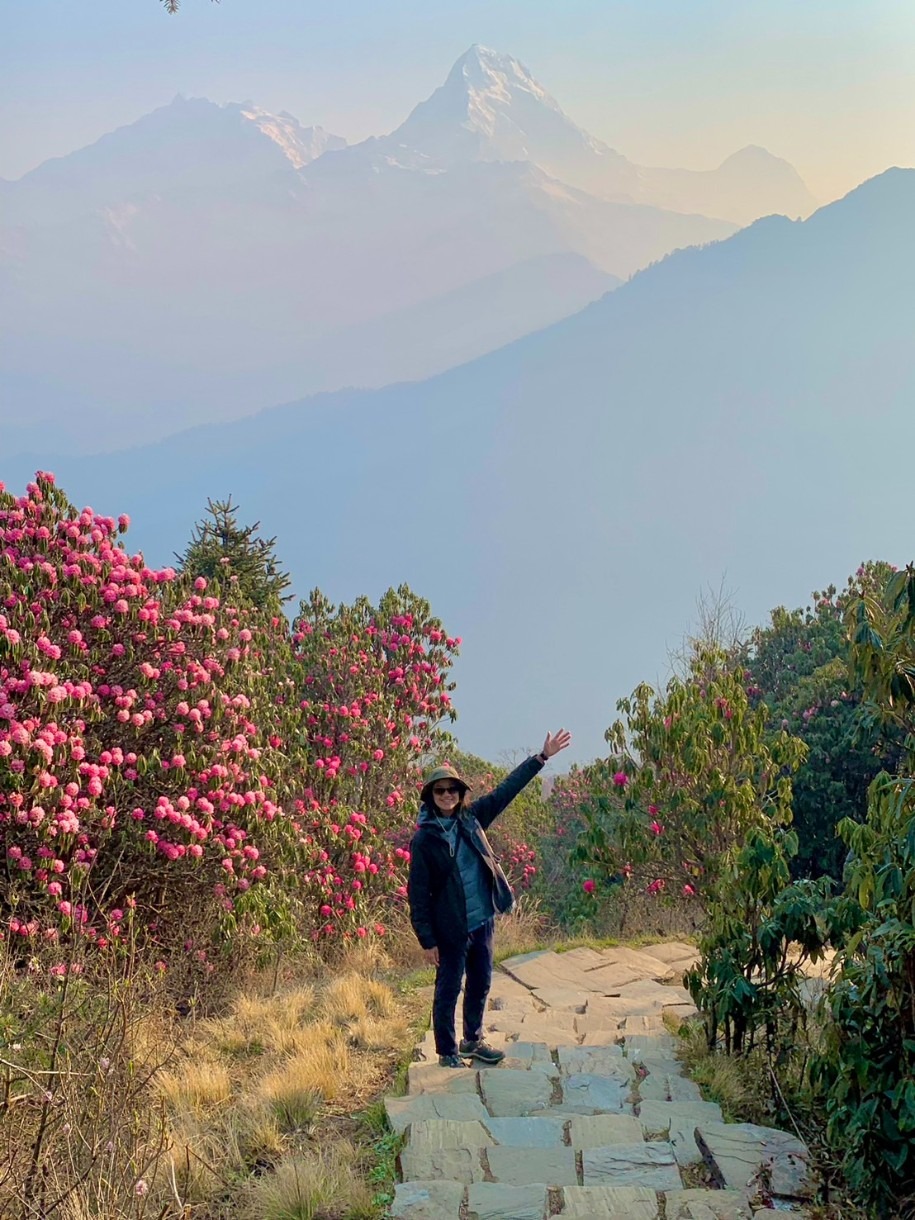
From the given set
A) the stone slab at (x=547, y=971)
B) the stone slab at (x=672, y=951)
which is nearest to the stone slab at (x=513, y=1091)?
the stone slab at (x=547, y=971)

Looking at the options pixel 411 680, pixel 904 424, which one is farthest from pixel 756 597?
pixel 411 680

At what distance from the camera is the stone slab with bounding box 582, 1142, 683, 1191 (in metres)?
4.20

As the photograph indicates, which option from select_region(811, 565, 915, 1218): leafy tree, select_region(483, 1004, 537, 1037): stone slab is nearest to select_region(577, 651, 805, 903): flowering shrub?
select_region(483, 1004, 537, 1037): stone slab

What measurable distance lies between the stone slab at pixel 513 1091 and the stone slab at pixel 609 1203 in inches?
35.1

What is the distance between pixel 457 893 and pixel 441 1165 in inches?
53.8

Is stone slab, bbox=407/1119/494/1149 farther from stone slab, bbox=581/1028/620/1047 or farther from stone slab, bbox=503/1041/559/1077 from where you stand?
stone slab, bbox=581/1028/620/1047

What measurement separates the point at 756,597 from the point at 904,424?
40249 millimetres

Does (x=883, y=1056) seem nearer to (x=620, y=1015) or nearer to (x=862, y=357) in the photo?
(x=620, y=1015)

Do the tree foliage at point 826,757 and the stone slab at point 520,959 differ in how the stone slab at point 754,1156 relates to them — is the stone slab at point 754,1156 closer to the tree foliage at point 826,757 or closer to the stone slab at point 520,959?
the stone slab at point 520,959

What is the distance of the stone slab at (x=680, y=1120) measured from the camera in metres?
4.48

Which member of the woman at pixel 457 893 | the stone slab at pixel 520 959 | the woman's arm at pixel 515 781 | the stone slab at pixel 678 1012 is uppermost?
the woman's arm at pixel 515 781

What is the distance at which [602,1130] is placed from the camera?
471 centimetres

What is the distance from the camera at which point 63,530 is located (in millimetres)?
7391

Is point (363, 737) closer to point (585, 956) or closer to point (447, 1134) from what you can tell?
point (585, 956)
